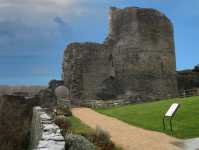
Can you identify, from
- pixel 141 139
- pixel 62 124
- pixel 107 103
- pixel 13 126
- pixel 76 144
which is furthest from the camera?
pixel 107 103

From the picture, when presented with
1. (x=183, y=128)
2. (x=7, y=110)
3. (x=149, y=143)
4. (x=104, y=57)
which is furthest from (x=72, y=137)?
(x=104, y=57)

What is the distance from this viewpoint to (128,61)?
24.5 meters

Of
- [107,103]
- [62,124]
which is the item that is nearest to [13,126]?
[62,124]

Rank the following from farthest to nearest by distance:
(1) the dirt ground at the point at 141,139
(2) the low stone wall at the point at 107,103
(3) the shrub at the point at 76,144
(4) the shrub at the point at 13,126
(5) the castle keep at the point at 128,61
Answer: (5) the castle keep at the point at 128,61 < (2) the low stone wall at the point at 107,103 < (4) the shrub at the point at 13,126 < (1) the dirt ground at the point at 141,139 < (3) the shrub at the point at 76,144

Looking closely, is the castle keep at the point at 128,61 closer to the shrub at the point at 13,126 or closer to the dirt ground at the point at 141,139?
the shrub at the point at 13,126

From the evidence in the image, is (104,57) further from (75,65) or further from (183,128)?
(183,128)

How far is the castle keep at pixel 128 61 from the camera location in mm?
23812

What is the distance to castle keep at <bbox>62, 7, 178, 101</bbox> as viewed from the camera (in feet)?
78.1

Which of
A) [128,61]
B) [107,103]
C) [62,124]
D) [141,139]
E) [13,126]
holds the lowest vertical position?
[13,126]

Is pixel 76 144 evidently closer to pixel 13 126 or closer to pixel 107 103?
pixel 13 126

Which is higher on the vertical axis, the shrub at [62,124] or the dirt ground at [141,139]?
the shrub at [62,124]

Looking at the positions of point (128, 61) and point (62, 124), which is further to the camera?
point (128, 61)

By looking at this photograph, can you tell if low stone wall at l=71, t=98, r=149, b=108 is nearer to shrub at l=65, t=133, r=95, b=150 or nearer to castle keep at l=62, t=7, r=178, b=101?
castle keep at l=62, t=7, r=178, b=101

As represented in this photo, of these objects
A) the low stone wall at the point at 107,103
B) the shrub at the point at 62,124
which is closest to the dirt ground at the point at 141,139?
the shrub at the point at 62,124
